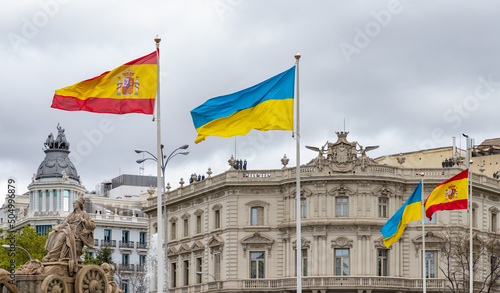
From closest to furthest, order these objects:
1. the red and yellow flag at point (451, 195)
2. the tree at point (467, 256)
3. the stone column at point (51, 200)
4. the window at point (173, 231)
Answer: the red and yellow flag at point (451, 195)
the tree at point (467, 256)
the window at point (173, 231)
the stone column at point (51, 200)

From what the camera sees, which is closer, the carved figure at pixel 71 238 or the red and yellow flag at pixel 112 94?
the carved figure at pixel 71 238

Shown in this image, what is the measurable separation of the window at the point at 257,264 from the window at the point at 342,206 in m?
6.30

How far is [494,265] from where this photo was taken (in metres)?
69.8

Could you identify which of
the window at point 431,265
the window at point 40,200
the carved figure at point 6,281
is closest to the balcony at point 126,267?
the window at point 40,200

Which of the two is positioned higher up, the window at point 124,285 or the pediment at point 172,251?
the pediment at point 172,251

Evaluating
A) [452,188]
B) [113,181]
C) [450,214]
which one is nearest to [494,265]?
[450,214]

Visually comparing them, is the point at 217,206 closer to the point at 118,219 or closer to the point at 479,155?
the point at 479,155

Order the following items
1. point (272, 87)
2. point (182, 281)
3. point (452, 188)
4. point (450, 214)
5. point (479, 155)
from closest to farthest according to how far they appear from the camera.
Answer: point (272, 87), point (452, 188), point (450, 214), point (182, 281), point (479, 155)

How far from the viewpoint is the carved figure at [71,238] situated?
94.5 feet

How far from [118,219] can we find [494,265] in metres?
51.8

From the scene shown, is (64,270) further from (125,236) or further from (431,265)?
(125,236)

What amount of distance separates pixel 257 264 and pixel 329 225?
20.4 feet

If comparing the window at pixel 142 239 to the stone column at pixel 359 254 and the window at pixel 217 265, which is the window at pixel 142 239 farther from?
the stone column at pixel 359 254

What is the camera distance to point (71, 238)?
2884 centimetres
